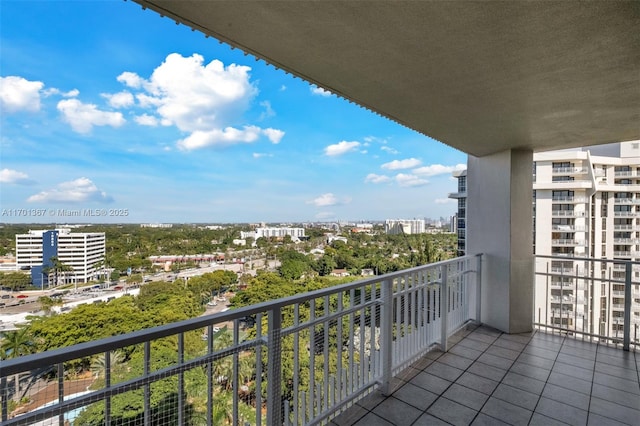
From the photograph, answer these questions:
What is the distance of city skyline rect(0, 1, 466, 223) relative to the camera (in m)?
13.2

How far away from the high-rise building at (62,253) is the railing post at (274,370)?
9.80 metres

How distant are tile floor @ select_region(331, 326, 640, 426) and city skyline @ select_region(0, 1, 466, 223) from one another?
6460 mm

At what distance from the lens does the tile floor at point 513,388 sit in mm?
2400

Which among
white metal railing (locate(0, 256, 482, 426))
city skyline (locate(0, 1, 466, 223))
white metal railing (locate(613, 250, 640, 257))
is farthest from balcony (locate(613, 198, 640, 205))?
white metal railing (locate(0, 256, 482, 426))

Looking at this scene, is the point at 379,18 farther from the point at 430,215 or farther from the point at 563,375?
the point at 430,215

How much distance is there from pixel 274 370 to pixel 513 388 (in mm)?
2460

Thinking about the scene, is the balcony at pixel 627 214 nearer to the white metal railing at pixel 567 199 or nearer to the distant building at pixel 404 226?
the white metal railing at pixel 567 199

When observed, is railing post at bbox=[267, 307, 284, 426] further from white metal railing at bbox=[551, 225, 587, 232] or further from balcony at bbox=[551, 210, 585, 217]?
balcony at bbox=[551, 210, 585, 217]

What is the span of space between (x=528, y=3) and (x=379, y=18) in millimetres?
709

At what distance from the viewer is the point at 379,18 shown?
1.54m

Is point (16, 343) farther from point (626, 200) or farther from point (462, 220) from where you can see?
point (626, 200)

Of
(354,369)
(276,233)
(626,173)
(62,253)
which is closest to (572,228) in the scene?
(626,173)

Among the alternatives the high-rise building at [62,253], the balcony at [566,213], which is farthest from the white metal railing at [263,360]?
the balcony at [566,213]

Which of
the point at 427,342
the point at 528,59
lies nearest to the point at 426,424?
the point at 427,342
